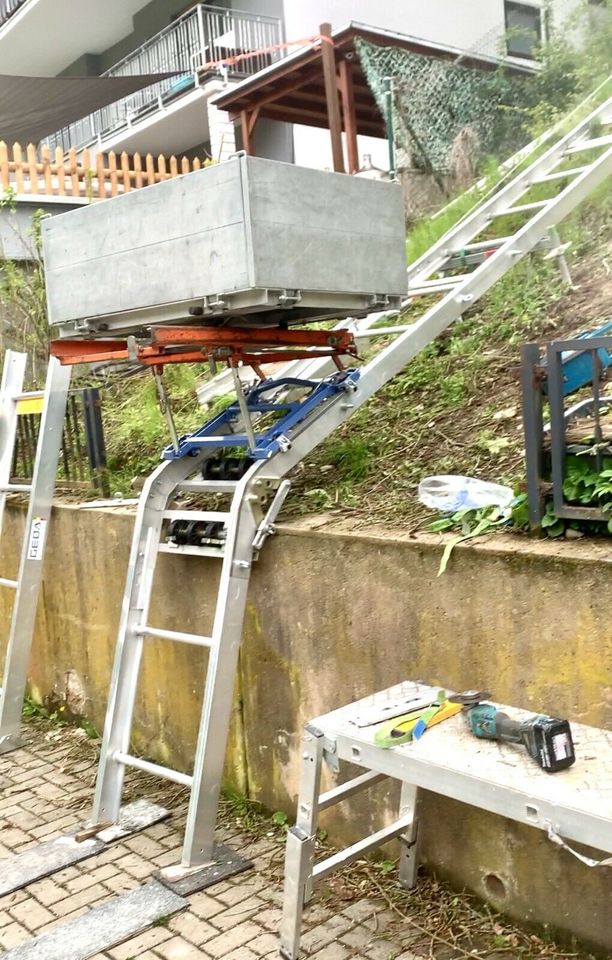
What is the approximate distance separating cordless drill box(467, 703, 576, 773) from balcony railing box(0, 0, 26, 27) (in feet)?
70.3

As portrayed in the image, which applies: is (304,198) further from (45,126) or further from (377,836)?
(45,126)

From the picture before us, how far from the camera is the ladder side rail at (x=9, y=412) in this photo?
579 centimetres

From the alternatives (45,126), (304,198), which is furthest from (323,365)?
(45,126)

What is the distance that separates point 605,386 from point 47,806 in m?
3.54

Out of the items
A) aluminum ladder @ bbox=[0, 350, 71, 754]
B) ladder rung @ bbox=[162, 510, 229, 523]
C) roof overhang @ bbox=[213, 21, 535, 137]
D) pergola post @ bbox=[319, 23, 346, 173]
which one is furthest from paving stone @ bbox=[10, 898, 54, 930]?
roof overhang @ bbox=[213, 21, 535, 137]

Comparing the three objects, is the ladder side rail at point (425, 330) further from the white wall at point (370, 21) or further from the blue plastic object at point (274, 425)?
the white wall at point (370, 21)

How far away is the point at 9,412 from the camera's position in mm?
5805

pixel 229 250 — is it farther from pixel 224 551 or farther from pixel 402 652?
pixel 402 652

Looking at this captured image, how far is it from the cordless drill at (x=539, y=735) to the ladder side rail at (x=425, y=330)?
1635mm

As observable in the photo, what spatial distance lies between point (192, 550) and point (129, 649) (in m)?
0.56

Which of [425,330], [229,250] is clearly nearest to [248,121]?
[425,330]

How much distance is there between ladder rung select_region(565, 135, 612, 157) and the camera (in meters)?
5.79

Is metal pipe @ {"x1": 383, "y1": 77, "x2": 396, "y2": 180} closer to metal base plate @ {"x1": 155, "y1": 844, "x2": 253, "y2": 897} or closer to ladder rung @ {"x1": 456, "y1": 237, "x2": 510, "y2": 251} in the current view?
ladder rung @ {"x1": 456, "y1": 237, "x2": 510, "y2": 251}

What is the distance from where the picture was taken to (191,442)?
4.11 meters
